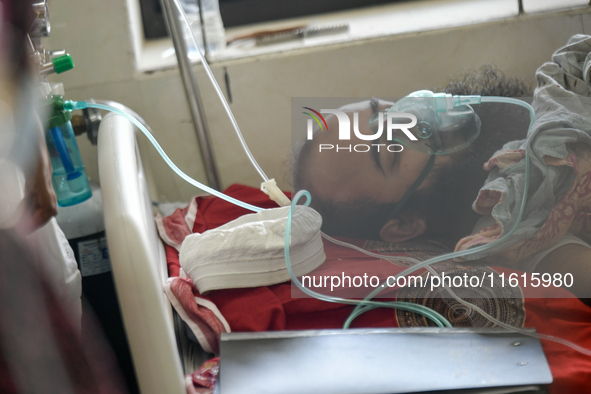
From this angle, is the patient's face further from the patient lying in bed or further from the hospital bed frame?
the hospital bed frame

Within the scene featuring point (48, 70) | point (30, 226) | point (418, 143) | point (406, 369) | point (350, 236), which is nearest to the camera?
point (30, 226)

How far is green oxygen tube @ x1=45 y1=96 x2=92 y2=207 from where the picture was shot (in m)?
0.98

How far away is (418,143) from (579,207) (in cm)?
37

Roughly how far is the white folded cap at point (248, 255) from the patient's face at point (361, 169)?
0.16 metres

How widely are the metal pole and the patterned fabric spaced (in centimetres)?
90

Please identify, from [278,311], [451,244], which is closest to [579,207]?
[451,244]

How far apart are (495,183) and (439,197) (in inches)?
6.1

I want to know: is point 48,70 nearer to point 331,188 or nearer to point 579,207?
point 331,188

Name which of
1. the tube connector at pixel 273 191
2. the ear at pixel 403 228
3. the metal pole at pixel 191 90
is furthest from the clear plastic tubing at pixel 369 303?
the metal pole at pixel 191 90

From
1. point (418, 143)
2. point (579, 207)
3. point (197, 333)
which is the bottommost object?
point (197, 333)

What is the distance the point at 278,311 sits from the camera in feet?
2.98

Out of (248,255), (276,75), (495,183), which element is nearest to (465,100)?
(495,183)

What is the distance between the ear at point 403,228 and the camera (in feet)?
3.77

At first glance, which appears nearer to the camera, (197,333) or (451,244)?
(197,333)
